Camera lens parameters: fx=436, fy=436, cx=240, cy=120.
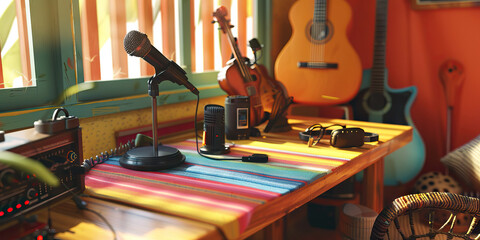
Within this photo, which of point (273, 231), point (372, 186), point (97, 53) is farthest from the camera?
point (273, 231)

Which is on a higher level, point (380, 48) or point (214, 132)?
point (380, 48)

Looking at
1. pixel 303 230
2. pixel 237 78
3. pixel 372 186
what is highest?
pixel 237 78

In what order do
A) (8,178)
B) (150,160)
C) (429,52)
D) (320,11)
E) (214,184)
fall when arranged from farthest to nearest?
(429,52) → (320,11) → (150,160) → (214,184) → (8,178)

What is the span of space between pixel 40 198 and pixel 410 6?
2548 mm

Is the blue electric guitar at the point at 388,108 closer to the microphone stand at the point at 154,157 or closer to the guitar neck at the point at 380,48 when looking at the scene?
the guitar neck at the point at 380,48

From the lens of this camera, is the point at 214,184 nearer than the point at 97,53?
Yes

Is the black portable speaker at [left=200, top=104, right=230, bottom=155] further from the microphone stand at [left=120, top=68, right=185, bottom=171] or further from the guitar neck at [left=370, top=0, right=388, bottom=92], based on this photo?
the guitar neck at [left=370, top=0, right=388, bottom=92]

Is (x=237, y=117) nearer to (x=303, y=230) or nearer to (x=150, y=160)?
(x=150, y=160)

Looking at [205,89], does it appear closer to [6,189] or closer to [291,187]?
[291,187]

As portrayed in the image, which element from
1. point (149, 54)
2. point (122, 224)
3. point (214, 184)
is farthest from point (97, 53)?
point (122, 224)

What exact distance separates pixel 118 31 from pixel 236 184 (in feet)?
2.82

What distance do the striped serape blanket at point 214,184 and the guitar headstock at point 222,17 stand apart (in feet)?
2.04

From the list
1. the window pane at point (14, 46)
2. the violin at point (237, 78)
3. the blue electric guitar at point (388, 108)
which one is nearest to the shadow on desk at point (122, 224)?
the window pane at point (14, 46)

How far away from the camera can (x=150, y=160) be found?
125 cm
